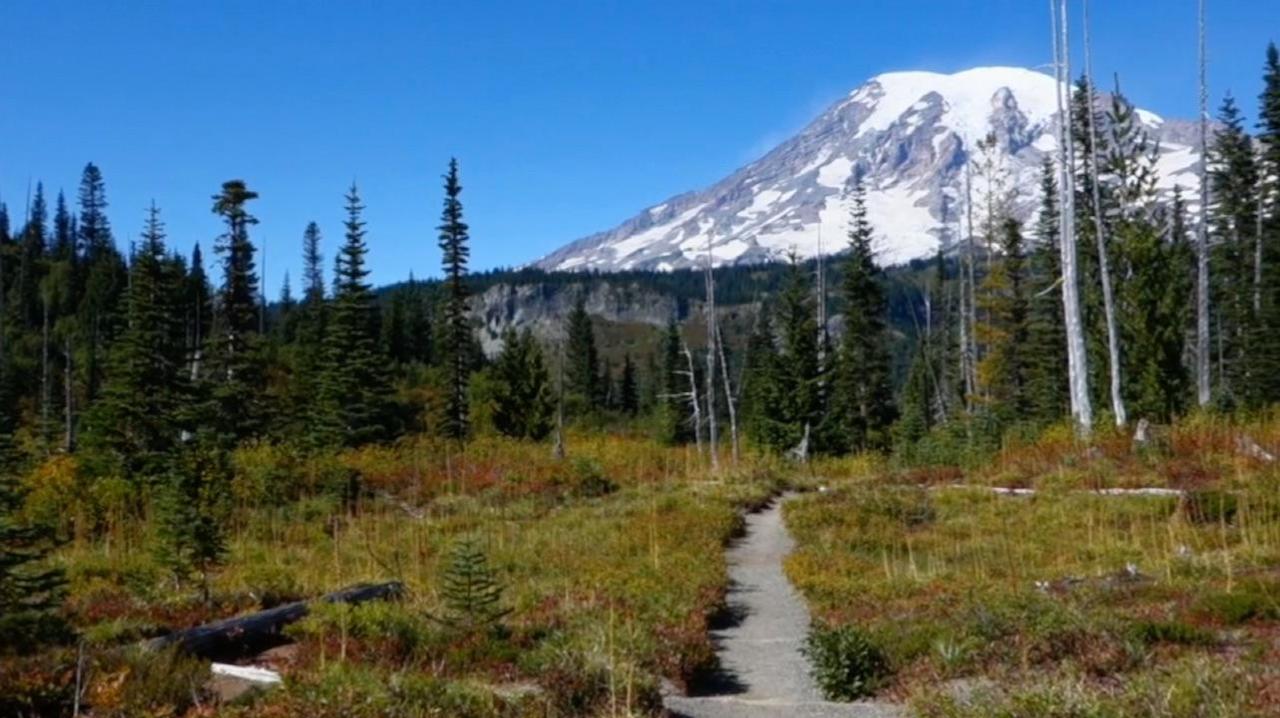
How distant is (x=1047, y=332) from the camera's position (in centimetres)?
→ 4334

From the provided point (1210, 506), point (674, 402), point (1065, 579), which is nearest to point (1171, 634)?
point (1065, 579)

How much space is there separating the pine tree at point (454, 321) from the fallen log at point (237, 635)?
32.1 metres

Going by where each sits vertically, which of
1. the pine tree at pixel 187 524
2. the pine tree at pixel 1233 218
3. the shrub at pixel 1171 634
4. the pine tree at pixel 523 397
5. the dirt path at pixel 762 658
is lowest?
the dirt path at pixel 762 658

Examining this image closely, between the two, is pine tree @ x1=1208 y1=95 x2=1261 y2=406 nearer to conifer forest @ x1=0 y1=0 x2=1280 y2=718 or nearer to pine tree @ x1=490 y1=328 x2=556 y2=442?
conifer forest @ x1=0 y1=0 x2=1280 y2=718

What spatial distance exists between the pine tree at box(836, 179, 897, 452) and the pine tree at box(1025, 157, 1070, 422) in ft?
20.7

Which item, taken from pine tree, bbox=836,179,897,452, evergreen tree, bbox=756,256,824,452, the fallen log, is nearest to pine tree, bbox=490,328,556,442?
evergreen tree, bbox=756,256,824,452

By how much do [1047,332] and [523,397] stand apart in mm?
23205

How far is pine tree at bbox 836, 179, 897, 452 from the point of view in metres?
44.8

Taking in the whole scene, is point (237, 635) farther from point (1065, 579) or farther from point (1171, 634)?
point (1065, 579)

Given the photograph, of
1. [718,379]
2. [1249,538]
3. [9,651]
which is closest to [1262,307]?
[1249,538]

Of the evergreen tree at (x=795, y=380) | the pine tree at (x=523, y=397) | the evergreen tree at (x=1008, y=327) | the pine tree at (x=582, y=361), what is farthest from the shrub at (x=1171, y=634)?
the pine tree at (x=582, y=361)

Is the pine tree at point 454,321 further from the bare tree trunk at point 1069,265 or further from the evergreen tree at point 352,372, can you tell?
the bare tree trunk at point 1069,265

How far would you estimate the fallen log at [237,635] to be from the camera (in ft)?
28.6

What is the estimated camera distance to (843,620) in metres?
11.0
